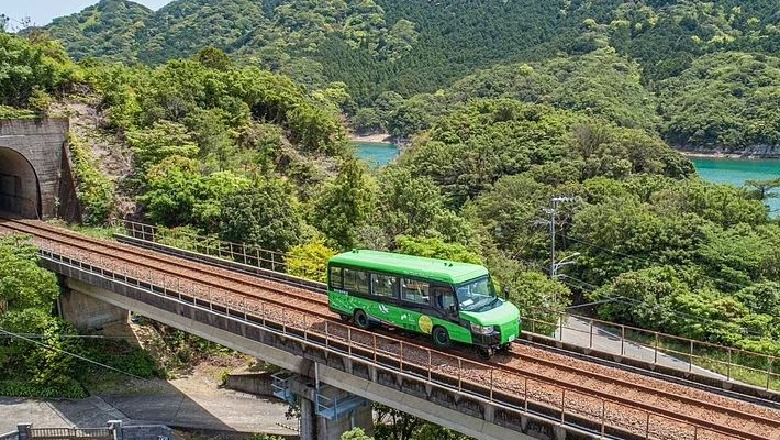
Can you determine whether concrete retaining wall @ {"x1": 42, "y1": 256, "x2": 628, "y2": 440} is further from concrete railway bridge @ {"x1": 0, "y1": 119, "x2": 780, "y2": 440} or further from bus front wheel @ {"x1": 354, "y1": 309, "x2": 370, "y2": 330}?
bus front wheel @ {"x1": 354, "y1": 309, "x2": 370, "y2": 330}

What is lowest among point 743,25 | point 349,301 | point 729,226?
point 729,226

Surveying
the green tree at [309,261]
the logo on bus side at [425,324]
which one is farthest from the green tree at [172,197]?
the logo on bus side at [425,324]

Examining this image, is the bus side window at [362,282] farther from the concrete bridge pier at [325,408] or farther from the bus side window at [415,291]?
the concrete bridge pier at [325,408]

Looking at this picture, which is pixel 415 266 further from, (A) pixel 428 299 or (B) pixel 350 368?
(B) pixel 350 368

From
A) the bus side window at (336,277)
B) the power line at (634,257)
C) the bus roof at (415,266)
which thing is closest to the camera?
the bus roof at (415,266)

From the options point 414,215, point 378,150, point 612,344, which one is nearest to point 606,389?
point 612,344

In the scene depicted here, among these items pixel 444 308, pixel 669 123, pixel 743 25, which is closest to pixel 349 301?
pixel 444 308

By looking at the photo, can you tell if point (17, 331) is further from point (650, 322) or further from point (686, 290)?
point (686, 290)
